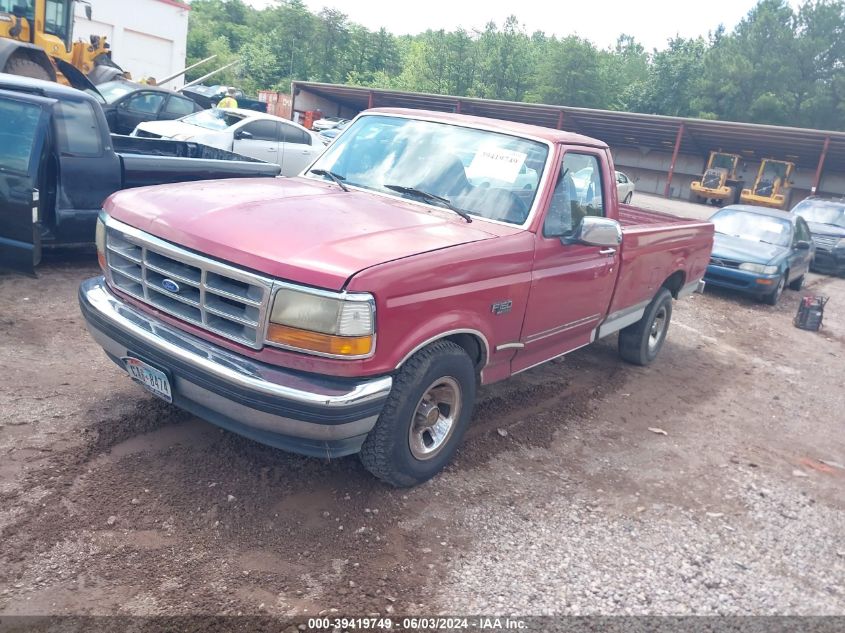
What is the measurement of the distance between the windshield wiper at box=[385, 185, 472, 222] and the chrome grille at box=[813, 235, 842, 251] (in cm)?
1410

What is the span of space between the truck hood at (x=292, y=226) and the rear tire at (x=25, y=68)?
447 inches

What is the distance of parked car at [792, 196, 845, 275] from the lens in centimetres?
1522

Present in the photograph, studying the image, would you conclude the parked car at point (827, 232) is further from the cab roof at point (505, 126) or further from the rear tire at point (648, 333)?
the cab roof at point (505, 126)

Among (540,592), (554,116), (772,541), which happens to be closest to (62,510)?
(540,592)

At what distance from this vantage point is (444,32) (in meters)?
68.5

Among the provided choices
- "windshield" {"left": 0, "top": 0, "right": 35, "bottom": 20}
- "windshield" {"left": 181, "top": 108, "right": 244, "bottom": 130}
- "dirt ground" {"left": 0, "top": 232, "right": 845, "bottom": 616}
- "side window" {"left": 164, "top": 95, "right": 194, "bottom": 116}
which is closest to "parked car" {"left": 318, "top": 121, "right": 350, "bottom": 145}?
"windshield" {"left": 181, "top": 108, "right": 244, "bottom": 130}

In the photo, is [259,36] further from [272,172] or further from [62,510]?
[62,510]

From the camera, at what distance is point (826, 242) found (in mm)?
15438

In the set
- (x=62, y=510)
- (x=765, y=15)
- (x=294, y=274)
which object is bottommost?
(x=62, y=510)

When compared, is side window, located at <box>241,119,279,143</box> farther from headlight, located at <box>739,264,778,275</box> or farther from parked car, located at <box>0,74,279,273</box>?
headlight, located at <box>739,264,778,275</box>

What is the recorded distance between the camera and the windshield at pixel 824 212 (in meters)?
16.4

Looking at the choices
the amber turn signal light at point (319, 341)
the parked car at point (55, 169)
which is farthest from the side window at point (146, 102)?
the amber turn signal light at point (319, 341)

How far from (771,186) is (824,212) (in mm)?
17916

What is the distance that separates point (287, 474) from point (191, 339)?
96 centimetres
